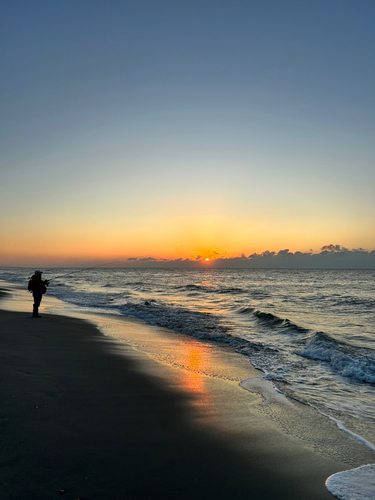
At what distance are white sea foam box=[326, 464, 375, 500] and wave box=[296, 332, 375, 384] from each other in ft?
14.6

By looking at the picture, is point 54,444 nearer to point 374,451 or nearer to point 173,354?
point 374,451

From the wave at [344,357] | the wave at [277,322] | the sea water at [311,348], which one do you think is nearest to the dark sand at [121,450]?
the sea water at [311,348]

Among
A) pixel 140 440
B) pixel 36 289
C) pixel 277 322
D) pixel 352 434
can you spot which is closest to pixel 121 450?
pixel 140 440

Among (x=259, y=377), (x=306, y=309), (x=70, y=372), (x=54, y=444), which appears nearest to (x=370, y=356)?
(x=259, y=377)

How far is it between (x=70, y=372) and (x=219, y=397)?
2.78 metres

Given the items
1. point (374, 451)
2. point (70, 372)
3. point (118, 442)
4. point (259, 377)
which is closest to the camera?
point (118, 442)

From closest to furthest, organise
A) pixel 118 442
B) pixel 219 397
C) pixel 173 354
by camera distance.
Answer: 1. pixel 118 442
2. pixel 219 397
3. pixel 173 354

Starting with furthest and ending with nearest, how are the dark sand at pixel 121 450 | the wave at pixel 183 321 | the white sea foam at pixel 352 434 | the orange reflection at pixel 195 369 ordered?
the wave at pixel 183 321, the orange reflection at pixel 195 369, the white sea foam at pixel 352 434, the dark sand at pixel 121 450

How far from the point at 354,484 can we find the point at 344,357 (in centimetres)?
600

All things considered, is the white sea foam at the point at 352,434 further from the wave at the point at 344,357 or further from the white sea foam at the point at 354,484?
the wave at the point at 344,357

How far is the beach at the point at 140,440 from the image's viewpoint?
3.03m

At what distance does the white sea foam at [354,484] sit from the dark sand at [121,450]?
0.11 meters

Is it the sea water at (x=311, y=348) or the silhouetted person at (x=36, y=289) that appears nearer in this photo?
the sea water at (x=311, y=348)

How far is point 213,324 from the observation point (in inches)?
588
